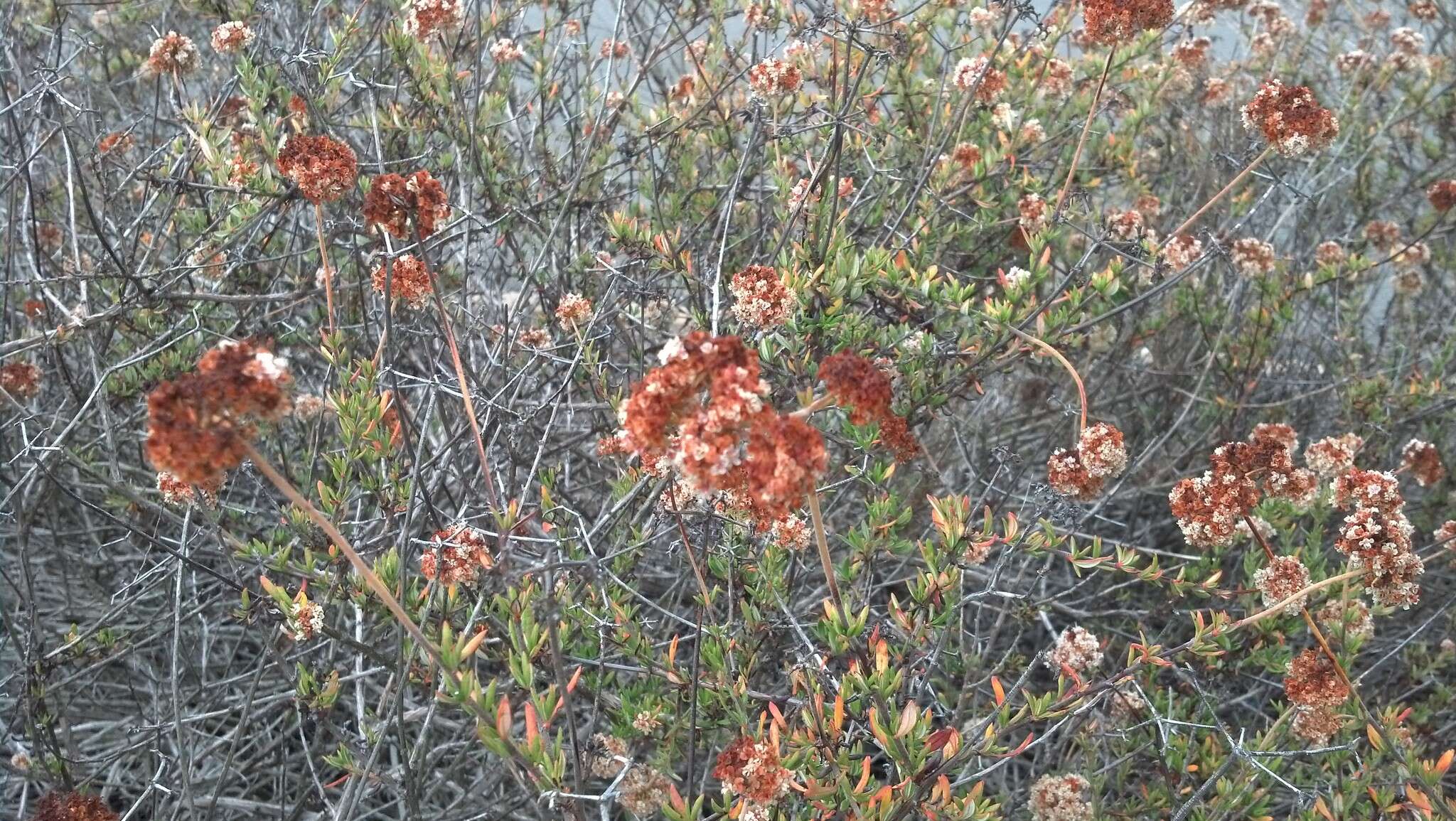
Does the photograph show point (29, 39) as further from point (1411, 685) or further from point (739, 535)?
point (1411, 685)

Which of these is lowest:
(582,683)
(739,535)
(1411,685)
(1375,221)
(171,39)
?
(1411,685)

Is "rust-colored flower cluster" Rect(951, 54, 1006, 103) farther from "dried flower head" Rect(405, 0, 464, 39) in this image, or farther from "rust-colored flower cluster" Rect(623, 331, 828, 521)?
"rust-colored flower cluster" Rect(623, 331, 828, 521)

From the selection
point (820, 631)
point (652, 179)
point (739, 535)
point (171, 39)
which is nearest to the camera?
point (820, 631)

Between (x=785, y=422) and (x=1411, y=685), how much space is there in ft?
7.30

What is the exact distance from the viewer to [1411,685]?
8.80 ft

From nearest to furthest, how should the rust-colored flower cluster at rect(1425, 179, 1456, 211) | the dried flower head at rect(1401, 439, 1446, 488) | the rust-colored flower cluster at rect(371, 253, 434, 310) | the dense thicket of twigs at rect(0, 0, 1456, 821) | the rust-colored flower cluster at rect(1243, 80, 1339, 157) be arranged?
the dense thicket of twigs at rect(0, 0, 1456, 821), the rust-colored flower cluster at rect(371, 253, 434, 310), the rust-colored flower cluster at rect(1243, 80, 1339, 157), the dried flower head at rect(1401, 439, 1446, 488), the rust-colored flower cluster at rect(1425, 179, 1456, 211)

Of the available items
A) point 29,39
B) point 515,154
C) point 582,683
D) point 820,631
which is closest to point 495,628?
point 582,683

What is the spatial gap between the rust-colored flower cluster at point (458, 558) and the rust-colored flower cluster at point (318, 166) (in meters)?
0.62

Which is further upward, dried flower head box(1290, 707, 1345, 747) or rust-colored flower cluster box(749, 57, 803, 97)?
rust-colored flower cluster box(749, 57, 803, 97)

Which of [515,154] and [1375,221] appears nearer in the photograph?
[515,154]

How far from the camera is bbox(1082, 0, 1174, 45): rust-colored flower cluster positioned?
209 centimetres

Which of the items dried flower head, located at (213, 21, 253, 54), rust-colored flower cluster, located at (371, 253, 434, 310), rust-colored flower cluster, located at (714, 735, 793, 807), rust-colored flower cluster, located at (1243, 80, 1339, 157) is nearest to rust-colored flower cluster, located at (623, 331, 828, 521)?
rust-colored flower cluster, located at (714, 735, 793, 807)

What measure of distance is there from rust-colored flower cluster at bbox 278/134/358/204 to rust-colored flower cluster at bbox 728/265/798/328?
68cm

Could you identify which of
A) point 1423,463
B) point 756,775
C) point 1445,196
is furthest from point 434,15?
point 1445,196
